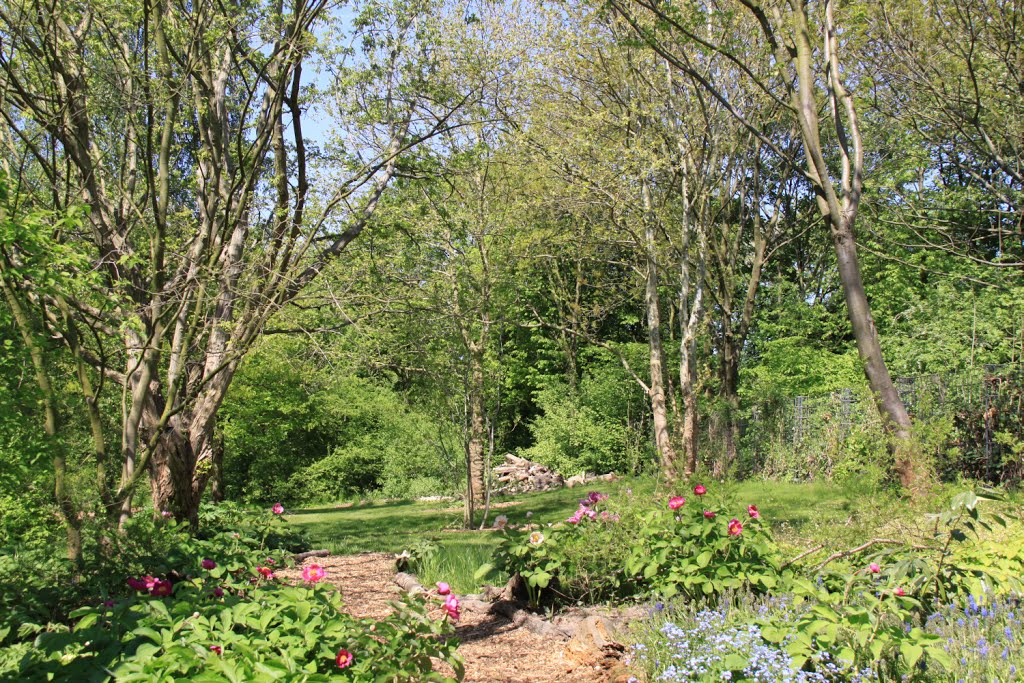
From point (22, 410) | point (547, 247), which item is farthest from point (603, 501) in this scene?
point (547, 247)

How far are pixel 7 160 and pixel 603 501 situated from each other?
4.97m

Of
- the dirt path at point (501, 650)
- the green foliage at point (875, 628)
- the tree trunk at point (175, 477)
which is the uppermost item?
the tree trunk at point (175, 477)

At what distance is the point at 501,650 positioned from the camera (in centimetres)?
433

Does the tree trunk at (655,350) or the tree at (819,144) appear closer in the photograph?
the tree at (819,144)

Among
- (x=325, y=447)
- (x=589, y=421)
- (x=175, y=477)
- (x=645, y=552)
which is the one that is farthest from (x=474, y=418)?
(x=325, y=447)

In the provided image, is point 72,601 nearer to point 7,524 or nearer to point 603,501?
point 7,524

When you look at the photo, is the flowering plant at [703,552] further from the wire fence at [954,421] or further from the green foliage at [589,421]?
the green foliage at [589,421]

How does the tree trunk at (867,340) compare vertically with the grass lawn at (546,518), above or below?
above

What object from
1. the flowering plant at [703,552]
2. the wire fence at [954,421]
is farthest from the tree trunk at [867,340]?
the flowering plant at [703,552]

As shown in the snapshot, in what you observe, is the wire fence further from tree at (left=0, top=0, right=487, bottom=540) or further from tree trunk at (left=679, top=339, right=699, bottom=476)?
tree at (left=0, top=0, right=487, bottom=540)

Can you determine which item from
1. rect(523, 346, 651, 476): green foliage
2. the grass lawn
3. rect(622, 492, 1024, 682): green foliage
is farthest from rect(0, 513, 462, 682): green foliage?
rect(523, 346, 651, 476): green foliage

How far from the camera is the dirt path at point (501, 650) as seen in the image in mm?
3863

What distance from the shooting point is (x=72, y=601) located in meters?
3.54

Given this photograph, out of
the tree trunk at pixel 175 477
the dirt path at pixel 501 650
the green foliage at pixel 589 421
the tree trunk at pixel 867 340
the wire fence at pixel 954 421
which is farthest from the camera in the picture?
the green foliage at pixel 589 421
